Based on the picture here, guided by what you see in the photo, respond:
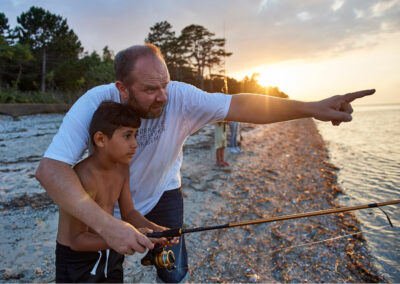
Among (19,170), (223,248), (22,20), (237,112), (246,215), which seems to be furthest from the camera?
(22,20)

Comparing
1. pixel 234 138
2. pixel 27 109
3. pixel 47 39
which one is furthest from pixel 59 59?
pixel 234 138

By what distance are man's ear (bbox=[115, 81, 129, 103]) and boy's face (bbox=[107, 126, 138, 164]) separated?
1.01 ft

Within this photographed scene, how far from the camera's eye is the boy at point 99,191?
69.2 inches

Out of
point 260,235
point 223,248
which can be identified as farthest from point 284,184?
point 223,248

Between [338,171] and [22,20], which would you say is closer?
[338,171]

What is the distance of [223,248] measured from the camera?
11.9ft

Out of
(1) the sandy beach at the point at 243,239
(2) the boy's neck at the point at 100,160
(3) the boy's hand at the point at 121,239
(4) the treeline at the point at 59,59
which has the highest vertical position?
(4) the treeline at the point at 59,59

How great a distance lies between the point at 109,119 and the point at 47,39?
39614mm

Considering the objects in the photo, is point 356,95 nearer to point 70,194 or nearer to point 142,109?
point 142,109

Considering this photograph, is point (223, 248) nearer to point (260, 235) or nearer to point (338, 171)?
point (260, 235)

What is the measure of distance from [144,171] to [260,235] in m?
2.47

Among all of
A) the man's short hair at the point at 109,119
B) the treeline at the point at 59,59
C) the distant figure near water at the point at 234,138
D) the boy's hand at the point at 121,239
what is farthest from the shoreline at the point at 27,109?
the boy's hand at the point at 121,239

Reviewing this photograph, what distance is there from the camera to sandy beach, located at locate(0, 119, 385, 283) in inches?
124

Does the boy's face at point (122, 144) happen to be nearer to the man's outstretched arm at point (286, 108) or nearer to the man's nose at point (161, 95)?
the man's nose at point (161, 95)
